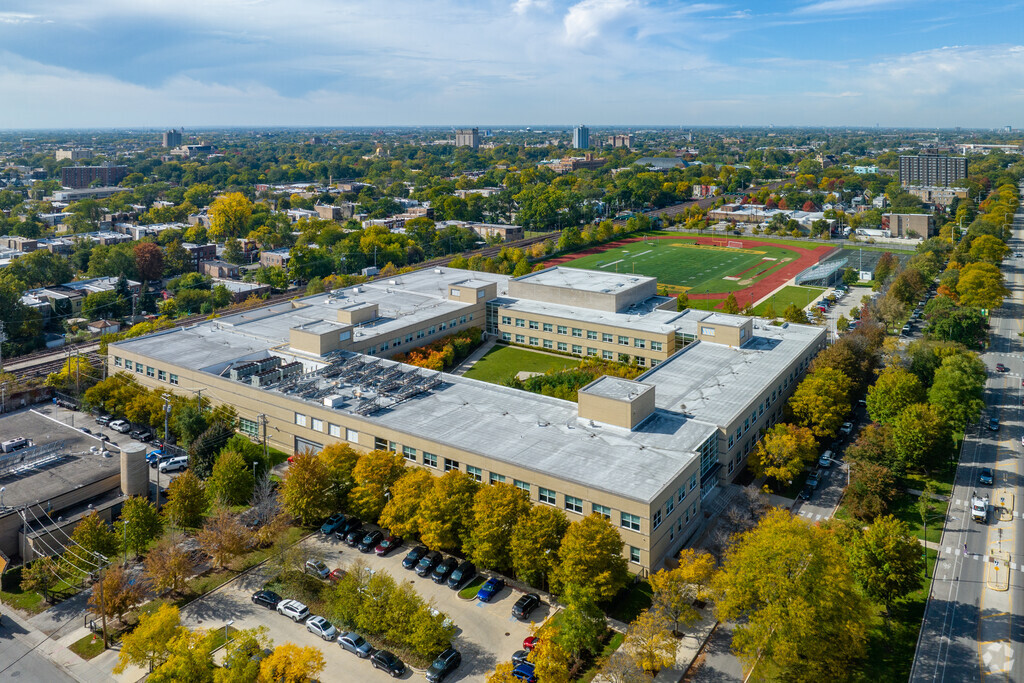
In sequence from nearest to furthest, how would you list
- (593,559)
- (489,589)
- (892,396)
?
(593,559) → (489,589) → (892,396)

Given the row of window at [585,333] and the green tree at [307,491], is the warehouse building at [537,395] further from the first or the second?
the green tree at [307,491]

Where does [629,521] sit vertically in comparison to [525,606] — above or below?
above

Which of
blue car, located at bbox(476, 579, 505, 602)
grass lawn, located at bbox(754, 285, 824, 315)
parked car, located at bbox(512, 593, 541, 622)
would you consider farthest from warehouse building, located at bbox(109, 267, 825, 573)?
grass lawn, located at bbox(754, 285, 824, 315)

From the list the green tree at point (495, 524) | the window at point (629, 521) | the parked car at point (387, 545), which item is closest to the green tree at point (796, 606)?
the window at point (629, 521)

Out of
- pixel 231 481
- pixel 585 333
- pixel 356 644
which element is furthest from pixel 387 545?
pixel 585 333

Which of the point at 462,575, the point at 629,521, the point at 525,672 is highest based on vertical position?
the point at 629,521

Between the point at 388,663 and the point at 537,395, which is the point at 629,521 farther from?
the point at 537,395

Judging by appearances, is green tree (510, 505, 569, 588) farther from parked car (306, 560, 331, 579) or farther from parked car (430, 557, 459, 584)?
parked car (306, 560, 331, 579)

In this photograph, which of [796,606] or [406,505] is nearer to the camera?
[796,606]
